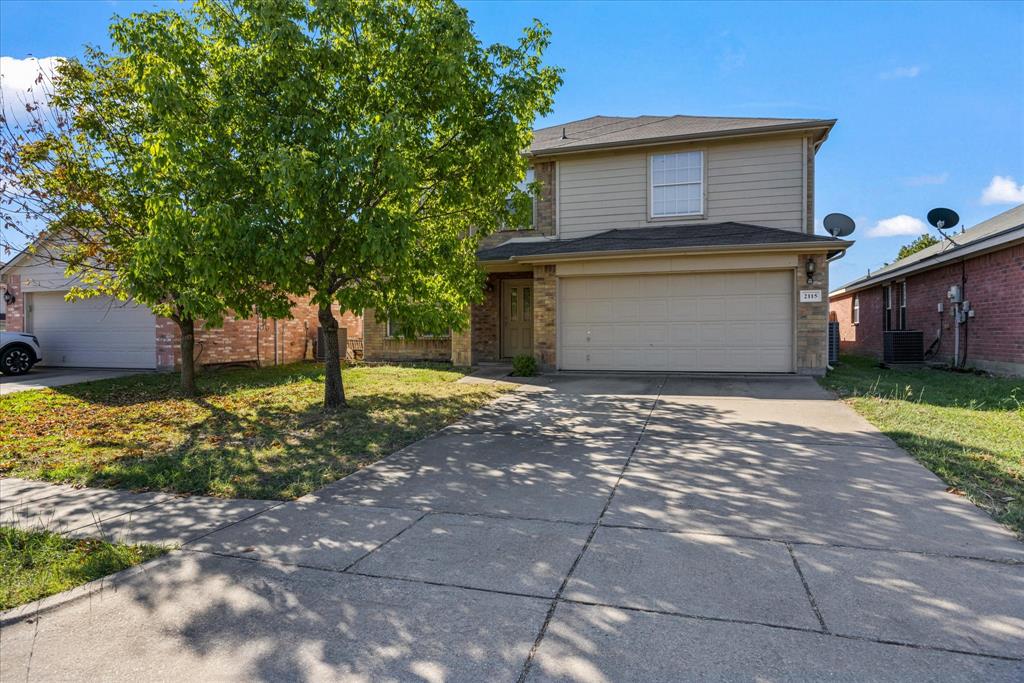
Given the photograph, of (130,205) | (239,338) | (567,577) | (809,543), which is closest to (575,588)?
(567,577)

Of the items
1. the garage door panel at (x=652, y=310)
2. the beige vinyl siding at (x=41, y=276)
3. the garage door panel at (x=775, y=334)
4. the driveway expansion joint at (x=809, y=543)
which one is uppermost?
the beige vinyl siding at (x=41, y=276)

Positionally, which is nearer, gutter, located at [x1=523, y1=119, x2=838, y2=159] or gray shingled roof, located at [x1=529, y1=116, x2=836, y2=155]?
gutter, located at [x1=523, y1=119, x2=838, y2=159]

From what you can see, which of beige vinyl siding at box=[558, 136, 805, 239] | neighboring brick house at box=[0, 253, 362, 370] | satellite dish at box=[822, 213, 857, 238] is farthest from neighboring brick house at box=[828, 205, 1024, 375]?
neighboring brick house at box=[0, 253, 362, 370]

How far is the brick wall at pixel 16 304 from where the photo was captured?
630 inches

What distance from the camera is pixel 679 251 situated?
457 inches

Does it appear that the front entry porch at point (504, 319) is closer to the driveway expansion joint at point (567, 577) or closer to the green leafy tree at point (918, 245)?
the driveway expansion joint at point (567, 577)

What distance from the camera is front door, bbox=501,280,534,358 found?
15227 millimetres

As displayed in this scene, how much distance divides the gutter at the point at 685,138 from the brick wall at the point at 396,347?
216 inches

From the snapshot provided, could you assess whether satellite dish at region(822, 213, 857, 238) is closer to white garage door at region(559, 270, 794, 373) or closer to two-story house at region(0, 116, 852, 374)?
two-story house at region(0, 116, 852, 374)

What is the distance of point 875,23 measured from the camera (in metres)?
9.04

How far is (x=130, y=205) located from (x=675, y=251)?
32.2 feet

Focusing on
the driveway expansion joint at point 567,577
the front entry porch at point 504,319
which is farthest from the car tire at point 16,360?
the driveway expansion joint at point 567,577

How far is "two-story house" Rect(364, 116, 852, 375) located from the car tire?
10568 mm

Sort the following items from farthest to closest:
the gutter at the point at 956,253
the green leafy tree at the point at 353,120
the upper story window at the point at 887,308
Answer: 1. the upper story window at the point at 887,308
2. the gutter at the point at 956,253
3. the green leafy tree at the point at 353,120
